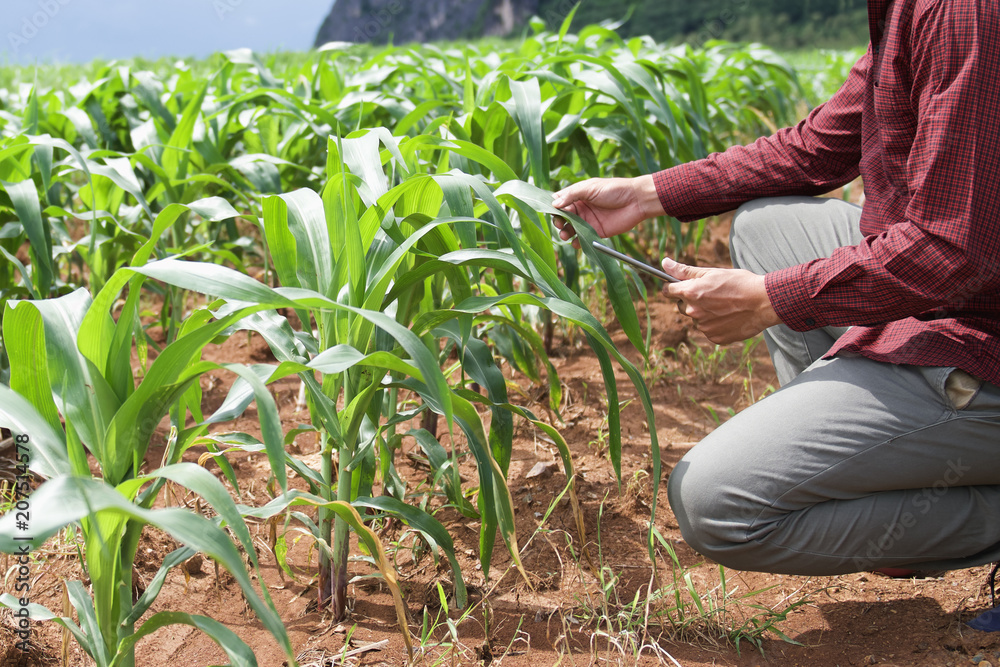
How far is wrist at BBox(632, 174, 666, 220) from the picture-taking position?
1.51 metres

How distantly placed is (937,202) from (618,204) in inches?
24.0

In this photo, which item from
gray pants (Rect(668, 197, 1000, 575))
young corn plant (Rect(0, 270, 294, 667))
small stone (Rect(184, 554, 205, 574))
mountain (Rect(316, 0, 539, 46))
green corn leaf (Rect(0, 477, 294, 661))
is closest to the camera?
green corn leaf (Rect(0, 477, 294, 661))

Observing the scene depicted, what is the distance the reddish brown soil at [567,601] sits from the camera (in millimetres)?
1107

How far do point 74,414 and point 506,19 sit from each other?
49.3 meters

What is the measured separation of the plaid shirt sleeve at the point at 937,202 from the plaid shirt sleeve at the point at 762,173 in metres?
0.34

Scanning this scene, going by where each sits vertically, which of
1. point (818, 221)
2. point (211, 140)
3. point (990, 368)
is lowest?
point (990, 368)

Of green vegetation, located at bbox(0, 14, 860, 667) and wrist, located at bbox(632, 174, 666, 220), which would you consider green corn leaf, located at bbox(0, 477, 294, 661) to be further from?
wrist, located at bbox(632, 174, 666, 220)

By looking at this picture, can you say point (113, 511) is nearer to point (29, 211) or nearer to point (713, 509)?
point (713, 509)

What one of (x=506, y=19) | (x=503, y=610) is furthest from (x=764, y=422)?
(x=506, y=19)

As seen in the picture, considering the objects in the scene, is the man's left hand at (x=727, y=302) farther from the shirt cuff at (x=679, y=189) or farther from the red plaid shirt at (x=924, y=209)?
the shirt cuff at (x=679, y=189)

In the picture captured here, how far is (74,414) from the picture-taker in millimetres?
813

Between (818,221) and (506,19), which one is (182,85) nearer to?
(818,221)

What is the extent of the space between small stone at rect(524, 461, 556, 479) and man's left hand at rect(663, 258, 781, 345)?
0.47m

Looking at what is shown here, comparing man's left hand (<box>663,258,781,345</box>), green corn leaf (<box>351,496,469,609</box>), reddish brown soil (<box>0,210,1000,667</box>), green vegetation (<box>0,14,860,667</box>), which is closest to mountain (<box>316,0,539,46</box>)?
green vegetation (<box>0,14,860,667</box>)
